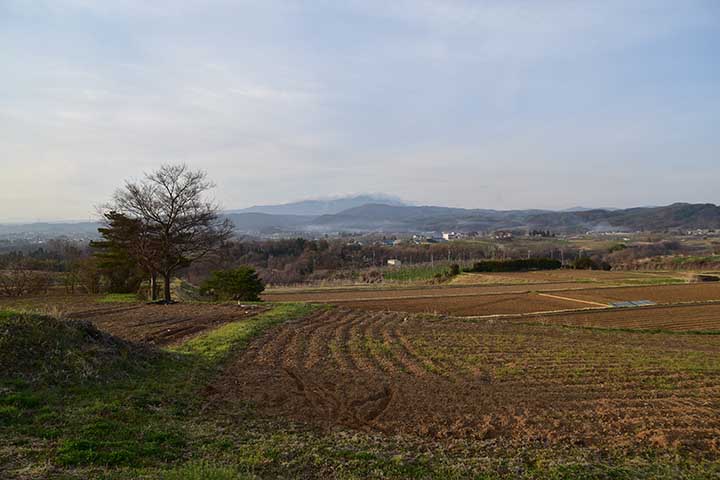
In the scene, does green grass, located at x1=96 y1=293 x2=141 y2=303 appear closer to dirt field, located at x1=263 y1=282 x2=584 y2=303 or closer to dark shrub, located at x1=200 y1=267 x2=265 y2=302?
dark shrub, located at x1=200 y1=267 x2=265 y2=302

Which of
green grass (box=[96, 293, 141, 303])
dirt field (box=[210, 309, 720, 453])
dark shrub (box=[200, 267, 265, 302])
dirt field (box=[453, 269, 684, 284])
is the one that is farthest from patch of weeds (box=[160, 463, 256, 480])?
dirt field (box=[453, 269, 684, 284])

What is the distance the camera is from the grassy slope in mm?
5109

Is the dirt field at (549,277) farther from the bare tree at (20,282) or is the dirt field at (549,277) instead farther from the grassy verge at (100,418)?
the grassy verge at (100,418)

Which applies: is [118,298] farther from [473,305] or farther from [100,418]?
[473,305]

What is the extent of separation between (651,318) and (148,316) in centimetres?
2557

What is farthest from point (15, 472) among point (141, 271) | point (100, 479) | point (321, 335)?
point (141, 271)

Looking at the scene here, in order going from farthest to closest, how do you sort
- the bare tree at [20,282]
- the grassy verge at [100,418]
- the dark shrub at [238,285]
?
the dark shrub at [238,285] → the bare tree at [20,282] → the grassy verge at [100,418]

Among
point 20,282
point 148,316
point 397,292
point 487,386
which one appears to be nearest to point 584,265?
point 397,292

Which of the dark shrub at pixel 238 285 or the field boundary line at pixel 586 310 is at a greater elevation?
the dark shrub at pixel 238 285

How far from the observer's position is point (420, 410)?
7.98m

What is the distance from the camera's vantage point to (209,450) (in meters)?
5.75

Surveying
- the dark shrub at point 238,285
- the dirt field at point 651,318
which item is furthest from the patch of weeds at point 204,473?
the dark shrub at point 238,285

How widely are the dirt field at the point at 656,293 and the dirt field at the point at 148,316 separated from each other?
25910mm

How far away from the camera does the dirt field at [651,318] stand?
2280 cm
